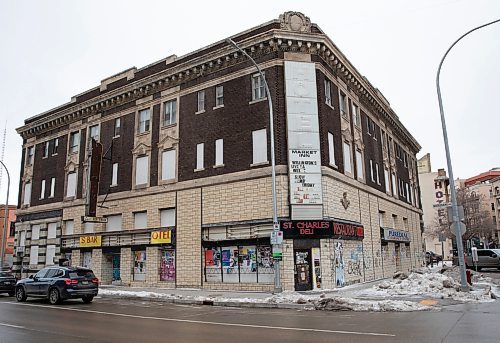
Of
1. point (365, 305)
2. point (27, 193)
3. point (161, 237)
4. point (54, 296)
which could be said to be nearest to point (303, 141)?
point (365, 305)

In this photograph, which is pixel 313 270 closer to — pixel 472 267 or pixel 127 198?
pixel 127 198

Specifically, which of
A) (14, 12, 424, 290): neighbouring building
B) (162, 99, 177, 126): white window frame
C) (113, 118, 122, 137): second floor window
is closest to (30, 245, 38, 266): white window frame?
(14, 12, 424, 290): neighbouring building

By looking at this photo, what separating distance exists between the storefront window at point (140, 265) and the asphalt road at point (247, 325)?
448 inches

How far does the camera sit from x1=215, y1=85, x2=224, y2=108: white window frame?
2514 cm

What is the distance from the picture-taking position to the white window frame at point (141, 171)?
28.1m

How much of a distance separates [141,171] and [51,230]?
11.3 meters

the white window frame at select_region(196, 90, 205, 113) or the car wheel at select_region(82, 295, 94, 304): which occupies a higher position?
the white window frame at select_region(196, 90, 205, 113)

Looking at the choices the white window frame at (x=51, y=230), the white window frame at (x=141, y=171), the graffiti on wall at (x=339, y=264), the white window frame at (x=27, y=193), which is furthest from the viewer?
the white window frame at (x=27, y=193)

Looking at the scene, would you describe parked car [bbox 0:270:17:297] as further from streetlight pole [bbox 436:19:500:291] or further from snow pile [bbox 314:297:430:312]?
streetlight pole [bbox 436:19:500:291]

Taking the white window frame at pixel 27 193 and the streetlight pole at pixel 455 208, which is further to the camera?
the white window frame at pixel 27 193

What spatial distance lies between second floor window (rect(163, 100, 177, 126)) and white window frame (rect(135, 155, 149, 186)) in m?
2.81

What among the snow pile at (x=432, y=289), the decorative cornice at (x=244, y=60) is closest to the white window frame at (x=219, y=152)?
the decorative cornice at (x=244, y=60)

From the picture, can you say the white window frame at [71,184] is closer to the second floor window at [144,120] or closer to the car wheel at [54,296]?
the second floor window at [144,120]

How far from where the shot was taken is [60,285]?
17797 mm
